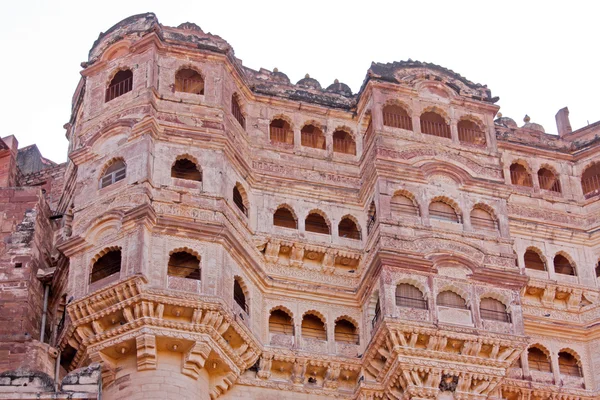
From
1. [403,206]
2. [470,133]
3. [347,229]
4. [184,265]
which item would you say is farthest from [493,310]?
[184,265]

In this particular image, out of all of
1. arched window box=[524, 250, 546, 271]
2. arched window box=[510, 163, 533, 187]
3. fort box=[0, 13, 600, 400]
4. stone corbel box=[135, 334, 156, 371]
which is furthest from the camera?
arched window box=[510, 163, 533, 187]

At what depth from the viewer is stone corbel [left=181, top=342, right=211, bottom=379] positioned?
28.3 m

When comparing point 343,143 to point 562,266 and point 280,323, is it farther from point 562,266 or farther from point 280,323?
point 562,266

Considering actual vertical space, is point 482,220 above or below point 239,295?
above

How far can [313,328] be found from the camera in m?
32.1

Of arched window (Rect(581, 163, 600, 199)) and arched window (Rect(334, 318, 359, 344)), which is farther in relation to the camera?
arched window (Rect(581, 163, 600, 199))

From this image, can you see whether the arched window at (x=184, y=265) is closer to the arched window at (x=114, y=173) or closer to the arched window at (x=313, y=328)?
the arched window at (x=114, y=173)

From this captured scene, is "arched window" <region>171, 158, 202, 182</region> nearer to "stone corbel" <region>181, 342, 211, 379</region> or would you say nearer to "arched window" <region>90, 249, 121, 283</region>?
"arched window" <region>90, 249, 121, 283</region>

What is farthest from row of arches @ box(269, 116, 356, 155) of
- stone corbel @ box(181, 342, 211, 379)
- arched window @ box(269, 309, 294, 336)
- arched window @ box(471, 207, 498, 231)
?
stone corbel @ box(181, 342, 211, 379)

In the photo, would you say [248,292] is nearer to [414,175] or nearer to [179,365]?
[179,365]

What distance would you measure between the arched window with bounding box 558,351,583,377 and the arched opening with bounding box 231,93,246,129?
35.3 ft

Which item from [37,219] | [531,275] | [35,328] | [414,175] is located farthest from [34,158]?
[531,275]

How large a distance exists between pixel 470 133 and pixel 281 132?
552 centimetres

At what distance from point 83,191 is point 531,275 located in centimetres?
1239
